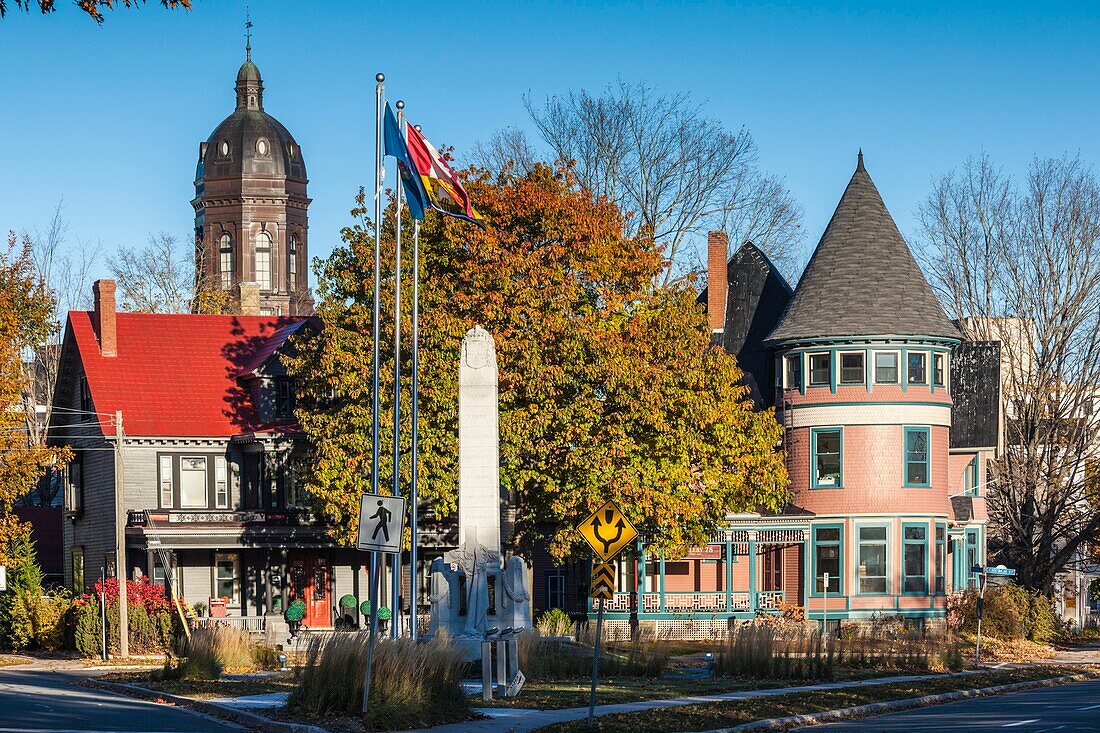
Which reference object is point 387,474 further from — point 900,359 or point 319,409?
point 900,359

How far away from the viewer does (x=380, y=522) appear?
21.0m

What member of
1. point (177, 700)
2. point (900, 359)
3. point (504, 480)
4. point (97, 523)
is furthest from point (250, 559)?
point (177, 700)

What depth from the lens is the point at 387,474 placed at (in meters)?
42.4

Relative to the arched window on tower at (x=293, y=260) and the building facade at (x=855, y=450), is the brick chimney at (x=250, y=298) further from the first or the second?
the building facade at (x=855, y=450)

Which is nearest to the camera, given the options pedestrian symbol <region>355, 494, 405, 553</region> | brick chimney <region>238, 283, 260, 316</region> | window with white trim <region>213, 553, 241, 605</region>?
pedestrian symbol <region>355, 494, 405, 553</region>

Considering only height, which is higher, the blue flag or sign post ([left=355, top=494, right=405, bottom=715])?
the blue flag

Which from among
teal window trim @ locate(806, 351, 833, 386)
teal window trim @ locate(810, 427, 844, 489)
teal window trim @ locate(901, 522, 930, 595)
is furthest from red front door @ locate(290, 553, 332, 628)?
teal window trim @ locate(901, 522, 930, 595)

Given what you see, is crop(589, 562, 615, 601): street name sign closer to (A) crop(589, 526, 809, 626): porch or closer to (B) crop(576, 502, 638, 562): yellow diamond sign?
(B) crop(576, 502, 638, 562): yellow diamond sign

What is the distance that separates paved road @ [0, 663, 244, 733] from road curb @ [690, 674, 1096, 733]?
7.34 m

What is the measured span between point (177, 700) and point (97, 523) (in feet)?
83.7

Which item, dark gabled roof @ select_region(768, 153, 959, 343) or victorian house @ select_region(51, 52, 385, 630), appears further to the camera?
victorian house @ select_region(51, 52, 385, 630)

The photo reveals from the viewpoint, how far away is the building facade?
1897 inches

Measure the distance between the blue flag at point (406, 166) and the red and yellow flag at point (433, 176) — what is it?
14 cm

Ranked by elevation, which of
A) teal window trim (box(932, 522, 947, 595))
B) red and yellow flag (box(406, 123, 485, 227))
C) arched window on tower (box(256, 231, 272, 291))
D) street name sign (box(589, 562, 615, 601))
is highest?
arched window on tower (box(256, 231, 272, 291))
